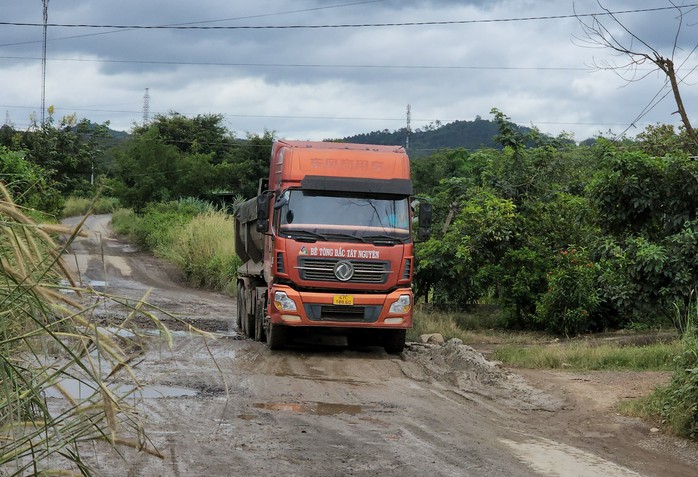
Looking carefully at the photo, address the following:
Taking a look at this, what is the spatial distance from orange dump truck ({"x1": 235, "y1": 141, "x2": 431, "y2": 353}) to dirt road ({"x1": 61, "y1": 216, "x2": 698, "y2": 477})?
70 cm

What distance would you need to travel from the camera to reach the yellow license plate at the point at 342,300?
570 inches

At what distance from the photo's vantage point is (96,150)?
163 ft

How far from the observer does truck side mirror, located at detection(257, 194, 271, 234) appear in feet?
49.4

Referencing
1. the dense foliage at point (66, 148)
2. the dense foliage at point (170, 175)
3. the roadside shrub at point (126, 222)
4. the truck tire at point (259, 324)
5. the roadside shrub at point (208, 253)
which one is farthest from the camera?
the dense foliage at point (170, 175)

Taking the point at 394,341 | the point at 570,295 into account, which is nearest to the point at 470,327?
the point at 570,295

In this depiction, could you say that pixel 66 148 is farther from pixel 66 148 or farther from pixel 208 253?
pixel 208 253

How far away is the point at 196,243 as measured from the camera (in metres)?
32.4

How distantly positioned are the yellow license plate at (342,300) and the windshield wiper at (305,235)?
912 millimetres

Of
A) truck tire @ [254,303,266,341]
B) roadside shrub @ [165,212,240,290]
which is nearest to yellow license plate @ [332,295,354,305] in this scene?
truck tire @ [254,303,266,341]

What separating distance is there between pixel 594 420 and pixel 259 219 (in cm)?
674

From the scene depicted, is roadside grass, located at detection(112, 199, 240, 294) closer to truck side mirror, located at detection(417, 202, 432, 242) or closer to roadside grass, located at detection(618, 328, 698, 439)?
truck side mirror, located at detection(417, 202, 432, 242)

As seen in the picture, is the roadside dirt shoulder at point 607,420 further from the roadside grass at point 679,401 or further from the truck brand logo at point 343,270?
the truck brand logo at point 343,270

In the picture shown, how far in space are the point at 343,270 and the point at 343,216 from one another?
890mm

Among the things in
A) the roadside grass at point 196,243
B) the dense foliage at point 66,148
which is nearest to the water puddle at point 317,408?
the roadside grass at point 196,243
